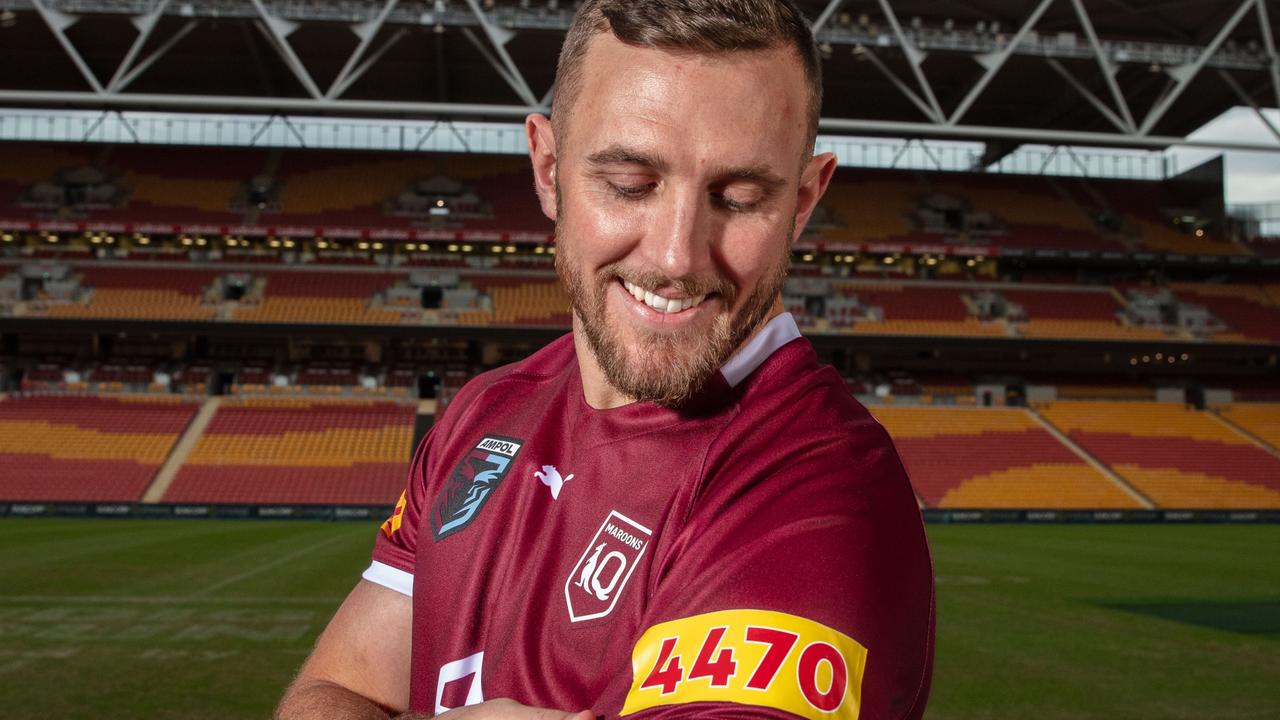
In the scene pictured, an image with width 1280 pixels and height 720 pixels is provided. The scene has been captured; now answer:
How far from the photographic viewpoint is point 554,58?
3350cm

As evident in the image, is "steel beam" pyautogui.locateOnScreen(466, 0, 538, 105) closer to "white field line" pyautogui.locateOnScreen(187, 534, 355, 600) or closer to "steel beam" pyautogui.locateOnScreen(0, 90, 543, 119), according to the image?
"steel beam" pyautogui.locateOnScreen(0, 90, 543, 119)

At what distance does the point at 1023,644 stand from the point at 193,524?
1988 centimetres

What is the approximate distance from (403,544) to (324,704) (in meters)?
0.34

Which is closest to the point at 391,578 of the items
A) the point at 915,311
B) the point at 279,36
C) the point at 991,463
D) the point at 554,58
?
the point at 279,36

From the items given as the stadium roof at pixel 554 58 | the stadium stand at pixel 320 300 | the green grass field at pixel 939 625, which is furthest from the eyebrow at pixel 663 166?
the stadium stand at pixel 320 300

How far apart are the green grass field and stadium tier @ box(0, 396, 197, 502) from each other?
6548 mm

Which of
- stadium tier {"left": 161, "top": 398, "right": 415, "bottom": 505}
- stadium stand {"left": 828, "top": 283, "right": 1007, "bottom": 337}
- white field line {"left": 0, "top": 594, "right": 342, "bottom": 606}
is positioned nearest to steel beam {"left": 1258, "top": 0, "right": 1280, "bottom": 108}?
stadium stand {"left": 828, "top": 283, "right": 1007, "bottom": 337}

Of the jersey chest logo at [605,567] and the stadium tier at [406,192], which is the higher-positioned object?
the stadium tier at [406,192]

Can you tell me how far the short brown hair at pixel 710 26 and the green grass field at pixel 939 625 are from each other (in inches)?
278

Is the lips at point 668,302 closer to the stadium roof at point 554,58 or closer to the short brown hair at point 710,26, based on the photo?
the short brown hair at point 710,26

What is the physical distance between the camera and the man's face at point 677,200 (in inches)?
54.6

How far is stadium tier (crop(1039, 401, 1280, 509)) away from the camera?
29.5 meters

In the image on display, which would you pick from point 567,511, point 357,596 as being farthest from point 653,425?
point 357,596

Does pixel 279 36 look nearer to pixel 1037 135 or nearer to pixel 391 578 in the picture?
pixel 1037 135
